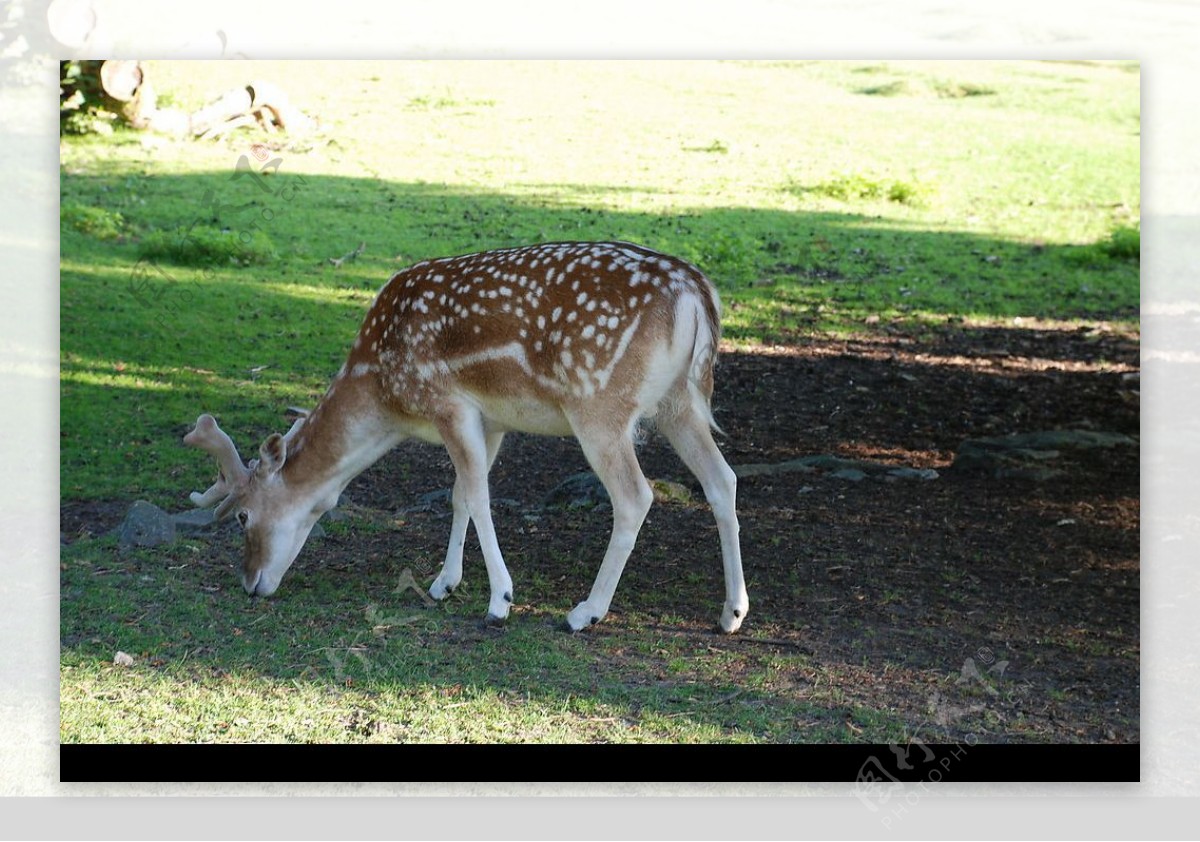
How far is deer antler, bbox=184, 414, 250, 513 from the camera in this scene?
4.61 meters

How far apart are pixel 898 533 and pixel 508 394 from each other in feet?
5.58

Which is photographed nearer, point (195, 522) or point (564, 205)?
point (195, 522)

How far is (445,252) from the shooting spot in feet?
24.2

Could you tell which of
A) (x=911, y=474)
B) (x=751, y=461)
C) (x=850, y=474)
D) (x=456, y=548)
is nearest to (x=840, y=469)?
(x=850, y=474)

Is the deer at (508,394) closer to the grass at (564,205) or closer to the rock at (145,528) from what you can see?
the rock at (145,528)

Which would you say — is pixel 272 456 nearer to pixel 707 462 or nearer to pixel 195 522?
pixel 195 522

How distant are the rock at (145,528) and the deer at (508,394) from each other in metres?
0.49

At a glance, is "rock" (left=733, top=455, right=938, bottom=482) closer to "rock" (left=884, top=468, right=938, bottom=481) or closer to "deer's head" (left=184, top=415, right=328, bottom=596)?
"rock" (left=884, top=468, right=938, bottom=481)

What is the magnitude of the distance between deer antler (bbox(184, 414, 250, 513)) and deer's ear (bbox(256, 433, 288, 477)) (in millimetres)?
54

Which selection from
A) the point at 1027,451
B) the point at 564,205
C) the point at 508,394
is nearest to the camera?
the point at 508,394

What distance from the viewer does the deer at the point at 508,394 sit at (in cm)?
429

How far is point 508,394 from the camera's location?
174 inches

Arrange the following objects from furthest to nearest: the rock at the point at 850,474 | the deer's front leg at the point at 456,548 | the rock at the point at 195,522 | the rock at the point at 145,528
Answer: the rock at the point at 850,474 < the rock at the point at 195,522 < the rock at the point at 145,528 < the deer's front leg at the point at 456,548

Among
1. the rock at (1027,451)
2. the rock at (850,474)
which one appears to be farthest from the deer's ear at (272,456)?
the rock at (1027,451)
